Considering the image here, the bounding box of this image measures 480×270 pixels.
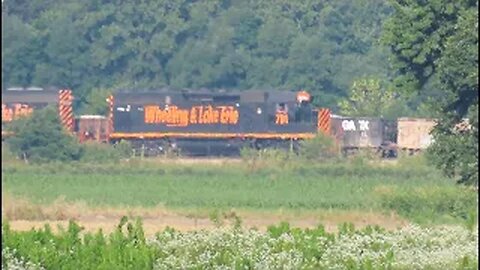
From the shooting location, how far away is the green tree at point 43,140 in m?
49.8

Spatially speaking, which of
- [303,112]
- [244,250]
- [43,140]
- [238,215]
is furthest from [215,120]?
[244,250]

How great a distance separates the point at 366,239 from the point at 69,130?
3424cm

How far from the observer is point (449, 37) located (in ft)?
96.8

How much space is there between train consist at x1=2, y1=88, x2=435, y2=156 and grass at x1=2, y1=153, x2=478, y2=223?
17.2ft

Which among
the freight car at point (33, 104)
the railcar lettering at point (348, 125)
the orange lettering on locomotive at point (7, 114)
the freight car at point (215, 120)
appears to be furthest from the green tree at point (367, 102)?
the orange lettering on locomotive at point (7, 114)

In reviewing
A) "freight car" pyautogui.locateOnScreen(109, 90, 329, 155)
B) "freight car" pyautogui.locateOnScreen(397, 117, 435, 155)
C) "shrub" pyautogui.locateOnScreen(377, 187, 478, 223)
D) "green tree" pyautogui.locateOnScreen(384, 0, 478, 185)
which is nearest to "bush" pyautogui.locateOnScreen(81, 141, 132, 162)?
"freight car" pyautogui.locateOnScreen(109, 90, 329, 155)

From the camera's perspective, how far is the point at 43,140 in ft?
176

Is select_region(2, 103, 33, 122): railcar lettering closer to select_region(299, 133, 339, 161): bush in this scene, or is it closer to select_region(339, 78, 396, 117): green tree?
select_region(299, 133, 339, 161): bush

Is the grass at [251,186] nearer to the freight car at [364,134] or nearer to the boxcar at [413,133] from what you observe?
the boxcar at [413,133]

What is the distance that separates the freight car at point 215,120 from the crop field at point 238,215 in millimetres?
4245

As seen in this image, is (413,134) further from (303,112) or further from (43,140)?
(43,140)

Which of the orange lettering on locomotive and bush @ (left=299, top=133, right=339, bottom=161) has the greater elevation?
the orange lettering on locomotive

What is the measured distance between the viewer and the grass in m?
39.9

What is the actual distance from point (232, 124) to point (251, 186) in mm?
14165
